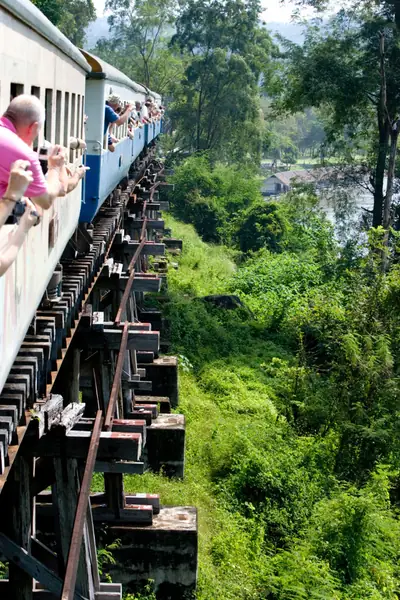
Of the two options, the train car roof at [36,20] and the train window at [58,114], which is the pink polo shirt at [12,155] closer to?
the train car roof at [36,20]

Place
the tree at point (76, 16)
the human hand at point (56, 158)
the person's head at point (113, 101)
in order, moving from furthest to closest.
Answer: 1. the tree at point (76, 16)
2. the person's head at point (113, 101)
3. the human hand at point (56, 158)

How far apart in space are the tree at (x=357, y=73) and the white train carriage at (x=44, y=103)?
17718 mm

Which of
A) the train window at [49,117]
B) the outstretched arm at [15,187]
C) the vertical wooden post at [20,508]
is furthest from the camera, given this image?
the vertical wooden post at [20,508]

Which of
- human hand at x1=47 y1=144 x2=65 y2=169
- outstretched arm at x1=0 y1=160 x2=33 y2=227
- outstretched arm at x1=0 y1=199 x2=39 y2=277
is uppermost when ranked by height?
human hand at x1=47 y1=144 x2=65 y2=169

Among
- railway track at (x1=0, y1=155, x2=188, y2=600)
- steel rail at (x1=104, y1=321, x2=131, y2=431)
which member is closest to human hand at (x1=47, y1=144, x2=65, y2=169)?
railway track at (x1=0, y1=155, x2=188, y2=600)

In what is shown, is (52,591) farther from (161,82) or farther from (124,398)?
(161,82)

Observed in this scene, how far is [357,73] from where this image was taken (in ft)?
81.8

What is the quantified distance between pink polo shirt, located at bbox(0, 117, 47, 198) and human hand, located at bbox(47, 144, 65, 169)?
0.83 ft

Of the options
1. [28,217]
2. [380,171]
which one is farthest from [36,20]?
[380,171]

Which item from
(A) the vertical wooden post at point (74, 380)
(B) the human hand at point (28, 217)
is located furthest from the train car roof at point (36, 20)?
(A) the vertical wooden post at point (74, 380)

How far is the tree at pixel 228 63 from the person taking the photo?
43.5m

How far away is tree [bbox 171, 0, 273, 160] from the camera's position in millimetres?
43469

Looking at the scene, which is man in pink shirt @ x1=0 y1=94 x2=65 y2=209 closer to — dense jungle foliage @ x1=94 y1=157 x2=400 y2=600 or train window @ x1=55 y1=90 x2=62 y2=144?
train window @ x1=55 y1=90 x2=62 y2=144

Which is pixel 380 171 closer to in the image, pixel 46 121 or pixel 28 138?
pixel 46 121
